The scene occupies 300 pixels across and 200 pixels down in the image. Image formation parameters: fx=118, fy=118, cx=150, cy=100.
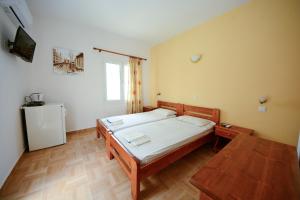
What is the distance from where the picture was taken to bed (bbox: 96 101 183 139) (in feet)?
7.87

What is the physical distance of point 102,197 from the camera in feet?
4.70

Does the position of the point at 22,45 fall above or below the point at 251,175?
above

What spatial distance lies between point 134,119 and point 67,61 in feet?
7.29

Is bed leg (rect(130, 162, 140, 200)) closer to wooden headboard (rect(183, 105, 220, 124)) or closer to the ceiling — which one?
wooden headboard (rect(183, 105, 220, 124))

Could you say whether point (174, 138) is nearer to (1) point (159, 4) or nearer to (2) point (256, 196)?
(2) point (256, 196)

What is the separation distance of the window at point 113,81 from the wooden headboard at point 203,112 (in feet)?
7.04

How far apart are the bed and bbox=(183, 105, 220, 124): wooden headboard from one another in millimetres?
217

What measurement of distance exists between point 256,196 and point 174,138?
4.13 feet

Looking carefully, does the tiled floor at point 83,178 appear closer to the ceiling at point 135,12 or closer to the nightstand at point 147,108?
the nightstand at point 147,108

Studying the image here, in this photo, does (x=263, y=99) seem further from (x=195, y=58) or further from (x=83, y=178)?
(x=83, y=178)

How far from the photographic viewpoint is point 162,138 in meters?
1.89

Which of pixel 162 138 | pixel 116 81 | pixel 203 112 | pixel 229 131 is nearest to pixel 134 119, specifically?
pixel 162 138

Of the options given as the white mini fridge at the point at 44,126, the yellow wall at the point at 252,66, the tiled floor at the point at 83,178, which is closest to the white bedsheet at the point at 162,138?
the tiled floor at the point at 83,178

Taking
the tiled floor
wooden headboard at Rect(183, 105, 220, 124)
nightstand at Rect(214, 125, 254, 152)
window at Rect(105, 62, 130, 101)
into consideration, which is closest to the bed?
wooden headboard at Rect(183, 105, 220, 124)
